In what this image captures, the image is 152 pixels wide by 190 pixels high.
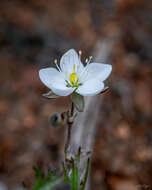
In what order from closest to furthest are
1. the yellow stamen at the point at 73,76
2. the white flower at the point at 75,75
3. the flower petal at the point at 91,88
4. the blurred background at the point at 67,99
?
the flower petal at the point at 91,88 → the white flower at the point at 75,75 → the yellow stamen at the point at 73,76 → the blurred background at the point at 67,99

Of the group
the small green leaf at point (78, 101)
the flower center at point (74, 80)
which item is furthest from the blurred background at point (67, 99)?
the small green leaf at point (78, 101)

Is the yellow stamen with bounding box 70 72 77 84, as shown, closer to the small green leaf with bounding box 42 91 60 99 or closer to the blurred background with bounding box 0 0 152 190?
the small green leaf with bounding box 42 91 60 99

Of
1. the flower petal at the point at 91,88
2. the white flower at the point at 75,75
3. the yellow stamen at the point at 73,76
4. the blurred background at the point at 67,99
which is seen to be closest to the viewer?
the flower petal at the point at 91,88

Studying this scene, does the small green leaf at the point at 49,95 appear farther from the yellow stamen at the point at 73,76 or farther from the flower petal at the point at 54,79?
the yellow stamen at the point at 73,76

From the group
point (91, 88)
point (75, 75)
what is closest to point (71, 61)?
point (75, 75)

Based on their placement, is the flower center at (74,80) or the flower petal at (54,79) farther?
the flower center at (74,80)

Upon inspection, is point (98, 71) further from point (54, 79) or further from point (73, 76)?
point (54, 79)
